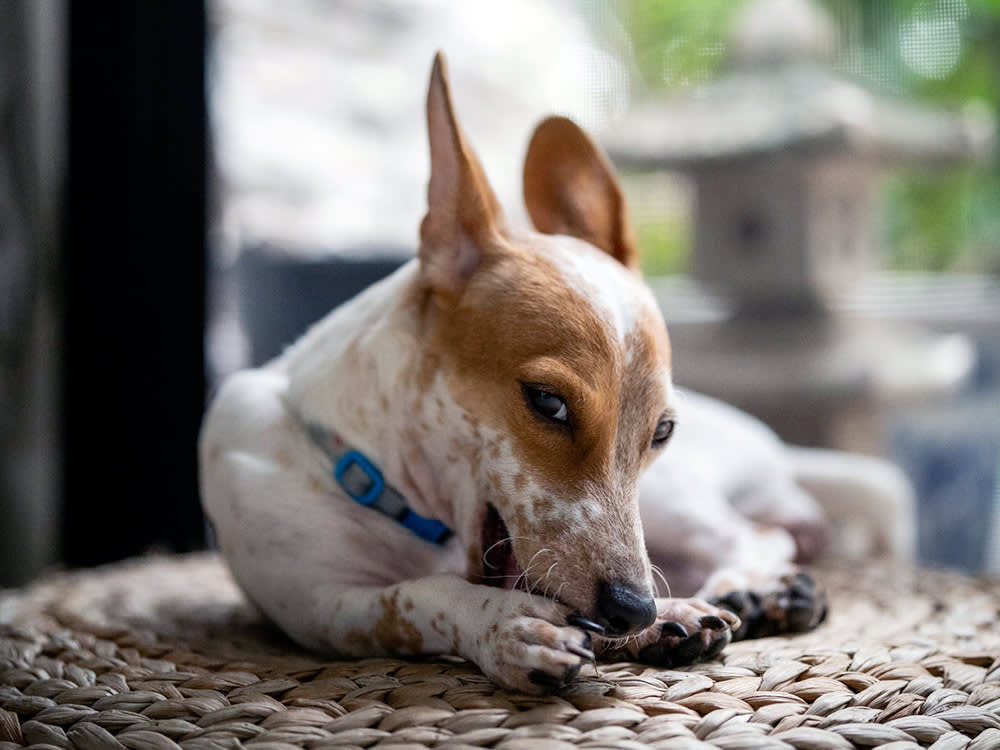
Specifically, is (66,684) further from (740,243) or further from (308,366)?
(740,243)

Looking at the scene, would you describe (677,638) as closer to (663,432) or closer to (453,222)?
(663,432)

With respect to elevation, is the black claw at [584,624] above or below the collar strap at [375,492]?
below

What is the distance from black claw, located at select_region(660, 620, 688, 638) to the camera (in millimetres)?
1167

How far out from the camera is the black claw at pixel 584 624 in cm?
107

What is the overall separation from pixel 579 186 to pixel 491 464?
566 mm

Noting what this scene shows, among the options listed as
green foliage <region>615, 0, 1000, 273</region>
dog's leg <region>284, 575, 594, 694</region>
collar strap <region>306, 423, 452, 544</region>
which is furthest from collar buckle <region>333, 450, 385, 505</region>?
green foliage <region>615, 0, 1000, 273</region>

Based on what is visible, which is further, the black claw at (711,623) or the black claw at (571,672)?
the black claw at (711,623)

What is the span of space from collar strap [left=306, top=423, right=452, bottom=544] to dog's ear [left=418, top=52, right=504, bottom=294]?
259 millimetres

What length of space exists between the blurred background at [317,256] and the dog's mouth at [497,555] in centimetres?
153

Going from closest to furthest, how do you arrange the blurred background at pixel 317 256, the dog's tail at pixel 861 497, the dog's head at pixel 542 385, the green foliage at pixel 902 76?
1. the dog's head at pixel 542 385
2. the dog's tail at pixel 861 497
3. the blurred background at pixel 317 256
4. the green foliage at pixel 902 76

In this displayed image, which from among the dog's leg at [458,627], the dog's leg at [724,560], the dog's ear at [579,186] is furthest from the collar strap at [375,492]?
the dog's ear at [579,186]

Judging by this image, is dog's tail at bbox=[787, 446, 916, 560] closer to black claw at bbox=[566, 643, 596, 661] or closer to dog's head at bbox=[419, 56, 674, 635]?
dog's head at bbox=[419, 56, 674, 635]

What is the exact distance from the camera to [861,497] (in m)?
2.14

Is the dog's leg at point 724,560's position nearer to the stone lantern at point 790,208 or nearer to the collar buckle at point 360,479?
the collar buckle at point 360,479
